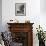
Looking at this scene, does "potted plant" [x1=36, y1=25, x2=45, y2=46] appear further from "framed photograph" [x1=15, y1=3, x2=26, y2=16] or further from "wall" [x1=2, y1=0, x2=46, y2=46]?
"framed photograph" [x1=15, y1=3, x2=26, y2=16]

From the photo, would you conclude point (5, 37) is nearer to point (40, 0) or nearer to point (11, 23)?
point (11, 23)

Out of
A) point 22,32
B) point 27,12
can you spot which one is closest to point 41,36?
point 22,32

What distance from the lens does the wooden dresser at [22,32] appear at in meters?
5.42

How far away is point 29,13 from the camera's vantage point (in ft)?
18.5

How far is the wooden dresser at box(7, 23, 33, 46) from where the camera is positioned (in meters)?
5.42

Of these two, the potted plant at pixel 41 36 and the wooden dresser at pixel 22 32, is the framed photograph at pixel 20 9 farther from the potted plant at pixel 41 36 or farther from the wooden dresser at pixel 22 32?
the potted plant at pixel 41 36

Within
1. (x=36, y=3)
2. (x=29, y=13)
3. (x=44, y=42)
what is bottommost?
(x=44, y=42)

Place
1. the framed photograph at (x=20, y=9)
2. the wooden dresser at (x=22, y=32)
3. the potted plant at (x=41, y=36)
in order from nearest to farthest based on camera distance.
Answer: the potted plant at (x=41, y=36) → the wooden dresser at (x=22, y=32) → the framed photograph at (x=20, y=9)

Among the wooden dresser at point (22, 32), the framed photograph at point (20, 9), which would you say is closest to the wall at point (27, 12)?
the framed photograph at point (20, 9)

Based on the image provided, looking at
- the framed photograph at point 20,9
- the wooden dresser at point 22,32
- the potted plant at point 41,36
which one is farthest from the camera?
the framed photograph at point 20,9

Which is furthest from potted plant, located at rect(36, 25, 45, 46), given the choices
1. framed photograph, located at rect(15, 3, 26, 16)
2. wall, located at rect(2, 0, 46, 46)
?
framed photograph, located at rect(15, 3, 26, 16)

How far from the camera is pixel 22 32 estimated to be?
550 cm

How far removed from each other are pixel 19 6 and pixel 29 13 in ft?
1.60

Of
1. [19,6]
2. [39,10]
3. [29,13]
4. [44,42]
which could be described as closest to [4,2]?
[19,6]
